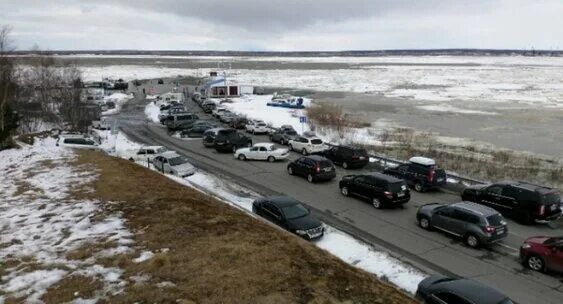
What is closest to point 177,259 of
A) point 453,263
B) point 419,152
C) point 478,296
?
point 478,296

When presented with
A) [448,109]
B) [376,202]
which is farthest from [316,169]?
[448,109]

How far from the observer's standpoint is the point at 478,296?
34.6 ft

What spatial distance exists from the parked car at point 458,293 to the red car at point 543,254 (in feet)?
17.2

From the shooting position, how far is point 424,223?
761 inches

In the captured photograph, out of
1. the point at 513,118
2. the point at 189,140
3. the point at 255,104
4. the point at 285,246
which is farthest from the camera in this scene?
the point at 255,104

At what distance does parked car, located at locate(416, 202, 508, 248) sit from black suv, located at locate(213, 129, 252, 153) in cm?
1905

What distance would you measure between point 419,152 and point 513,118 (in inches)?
1045

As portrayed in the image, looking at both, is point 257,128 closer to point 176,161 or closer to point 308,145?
point 308,145

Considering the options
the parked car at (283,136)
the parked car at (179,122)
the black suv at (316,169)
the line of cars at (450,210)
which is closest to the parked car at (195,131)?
the parked car at (179,122)

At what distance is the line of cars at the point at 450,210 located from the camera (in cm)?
1167

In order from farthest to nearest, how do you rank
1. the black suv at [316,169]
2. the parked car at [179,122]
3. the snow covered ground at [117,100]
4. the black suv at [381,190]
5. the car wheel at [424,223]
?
the snow covered ground at [117,100] → the parked car at [179,122] → the black suv at [316,169] → the black suv at [381,190] → the car wheel at [424,223]

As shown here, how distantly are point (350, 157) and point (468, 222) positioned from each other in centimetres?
1277

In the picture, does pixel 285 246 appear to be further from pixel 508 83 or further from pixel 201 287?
pixel 508 83

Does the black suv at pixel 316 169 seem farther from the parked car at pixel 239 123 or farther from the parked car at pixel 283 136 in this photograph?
the parked car at pixel 239 123
